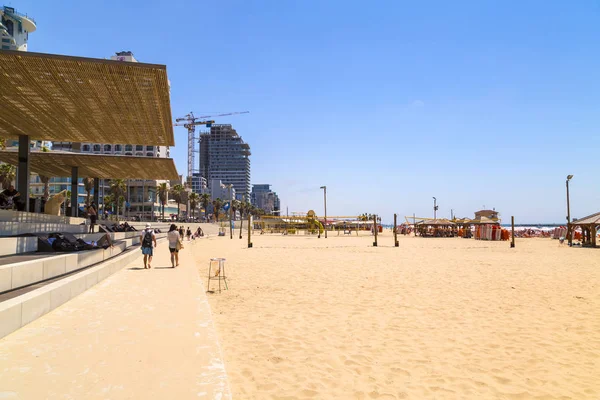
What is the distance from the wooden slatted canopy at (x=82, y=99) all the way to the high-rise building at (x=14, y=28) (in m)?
86.2

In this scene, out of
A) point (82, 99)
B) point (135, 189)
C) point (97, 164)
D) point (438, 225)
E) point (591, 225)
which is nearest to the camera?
point (82, 99)

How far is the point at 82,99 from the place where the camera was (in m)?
13.7

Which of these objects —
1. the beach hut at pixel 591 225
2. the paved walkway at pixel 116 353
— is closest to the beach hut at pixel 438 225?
the beach hut at pixel 591 225

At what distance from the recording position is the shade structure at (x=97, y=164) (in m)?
21.0

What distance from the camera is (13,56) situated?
10.2 m

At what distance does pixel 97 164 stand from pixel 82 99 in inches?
416

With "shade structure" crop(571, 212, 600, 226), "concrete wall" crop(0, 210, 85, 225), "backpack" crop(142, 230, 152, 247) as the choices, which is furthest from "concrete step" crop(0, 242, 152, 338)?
"shade structure" crop(571, 212, 600, 226)

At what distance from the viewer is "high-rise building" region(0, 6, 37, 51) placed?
82188 millimetres

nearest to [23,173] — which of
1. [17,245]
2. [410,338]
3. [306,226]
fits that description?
[17,245]

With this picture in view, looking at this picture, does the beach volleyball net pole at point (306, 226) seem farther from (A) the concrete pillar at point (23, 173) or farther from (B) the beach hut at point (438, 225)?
(A) the concrete pillar at point (23, 173)

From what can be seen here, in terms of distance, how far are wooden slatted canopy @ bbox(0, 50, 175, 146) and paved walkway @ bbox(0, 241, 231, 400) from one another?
732 cm

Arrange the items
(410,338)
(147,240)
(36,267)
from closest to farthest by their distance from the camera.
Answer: (410,338) → (36,267) → (147,240)

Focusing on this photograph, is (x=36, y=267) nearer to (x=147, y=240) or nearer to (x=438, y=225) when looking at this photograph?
(x=147, y=240)

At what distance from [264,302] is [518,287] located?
7359 millimetres
